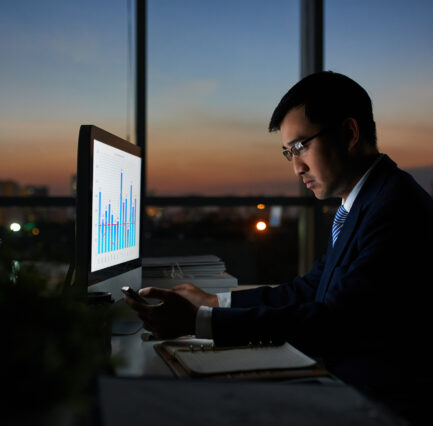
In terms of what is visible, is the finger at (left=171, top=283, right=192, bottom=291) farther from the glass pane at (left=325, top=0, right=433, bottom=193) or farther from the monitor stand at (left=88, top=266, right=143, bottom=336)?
the glass pane at (left=325, top=0, right=433, bottom=193)

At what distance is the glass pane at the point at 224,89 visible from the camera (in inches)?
127

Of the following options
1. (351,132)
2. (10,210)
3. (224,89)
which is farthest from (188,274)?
(224,89)

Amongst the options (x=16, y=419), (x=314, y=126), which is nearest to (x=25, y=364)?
(x=16, y=419)

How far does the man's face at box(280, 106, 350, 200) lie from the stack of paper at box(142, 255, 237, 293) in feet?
1.69

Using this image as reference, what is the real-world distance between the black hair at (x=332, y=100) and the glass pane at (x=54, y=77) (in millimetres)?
1886

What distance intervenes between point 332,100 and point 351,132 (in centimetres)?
13

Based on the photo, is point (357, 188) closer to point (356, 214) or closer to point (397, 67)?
point (356, 214)

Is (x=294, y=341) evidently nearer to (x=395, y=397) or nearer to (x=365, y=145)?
(x=395, y=397)

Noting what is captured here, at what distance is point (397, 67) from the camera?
11.3 ft

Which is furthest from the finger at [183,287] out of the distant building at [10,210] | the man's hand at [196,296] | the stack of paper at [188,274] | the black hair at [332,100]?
the distant building at [10,210]

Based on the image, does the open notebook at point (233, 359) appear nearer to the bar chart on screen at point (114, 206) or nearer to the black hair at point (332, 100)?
the bar chart on screen at point (114, 206)

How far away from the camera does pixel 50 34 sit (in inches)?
127

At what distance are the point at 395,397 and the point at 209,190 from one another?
7.65 ft

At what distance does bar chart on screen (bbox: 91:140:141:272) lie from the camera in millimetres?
1235
